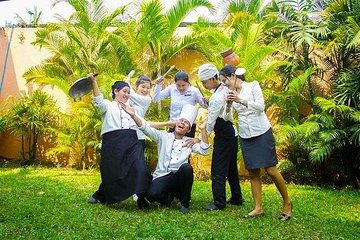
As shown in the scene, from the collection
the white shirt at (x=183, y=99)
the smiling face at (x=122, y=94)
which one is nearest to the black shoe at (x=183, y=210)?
the white shirt at (x=183, y=99)

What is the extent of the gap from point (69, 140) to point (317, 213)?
5261mm

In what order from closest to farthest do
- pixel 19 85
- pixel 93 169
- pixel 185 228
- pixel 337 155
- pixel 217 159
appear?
1. pixel 185 228
2. pixel 217 159
3. pixel 337 155
4. pixel 93 169
5. pixel 19 85

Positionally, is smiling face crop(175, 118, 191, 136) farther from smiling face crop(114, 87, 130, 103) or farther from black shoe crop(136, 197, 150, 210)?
black shoe crop(136, 197, 150, 210)

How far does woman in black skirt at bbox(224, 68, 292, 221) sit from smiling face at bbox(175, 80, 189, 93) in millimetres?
942

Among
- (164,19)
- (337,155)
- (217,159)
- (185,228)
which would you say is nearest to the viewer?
(185,228)

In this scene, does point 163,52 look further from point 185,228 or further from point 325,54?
point 185,228

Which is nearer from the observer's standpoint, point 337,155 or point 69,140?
point 337,155

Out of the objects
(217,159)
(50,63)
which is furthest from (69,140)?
(217,159)

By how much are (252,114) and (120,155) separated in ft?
5.07

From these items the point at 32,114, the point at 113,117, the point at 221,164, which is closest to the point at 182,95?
the point at 113,117

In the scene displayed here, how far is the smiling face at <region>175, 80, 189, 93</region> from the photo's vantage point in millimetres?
6158

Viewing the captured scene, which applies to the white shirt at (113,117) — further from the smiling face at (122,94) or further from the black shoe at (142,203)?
the black shoe at (142,203)

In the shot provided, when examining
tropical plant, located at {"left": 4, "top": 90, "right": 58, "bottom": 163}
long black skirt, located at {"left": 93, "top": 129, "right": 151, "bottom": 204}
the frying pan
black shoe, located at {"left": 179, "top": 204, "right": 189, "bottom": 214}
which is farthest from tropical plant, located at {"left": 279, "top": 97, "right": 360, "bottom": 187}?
tropical plant, located at {"left": 4, "top": 90, "right": 58, "bottom": 163}

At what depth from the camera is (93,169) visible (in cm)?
983
